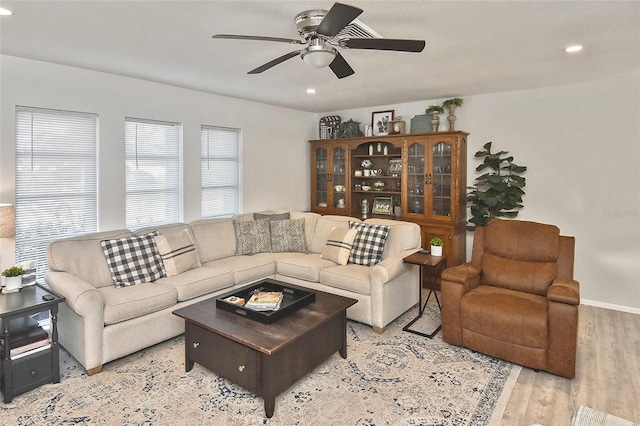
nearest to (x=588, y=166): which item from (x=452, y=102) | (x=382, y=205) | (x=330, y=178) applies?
(x=452, y=102)

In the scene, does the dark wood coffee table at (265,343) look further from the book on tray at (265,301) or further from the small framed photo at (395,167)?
the small framed photo at (395,167)

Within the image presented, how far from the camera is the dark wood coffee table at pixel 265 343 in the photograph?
2.38 m

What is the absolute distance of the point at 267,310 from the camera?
274 cm

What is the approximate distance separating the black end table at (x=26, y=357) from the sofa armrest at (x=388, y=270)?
2.52 m

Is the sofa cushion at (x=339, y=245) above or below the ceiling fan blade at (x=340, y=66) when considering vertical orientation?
below

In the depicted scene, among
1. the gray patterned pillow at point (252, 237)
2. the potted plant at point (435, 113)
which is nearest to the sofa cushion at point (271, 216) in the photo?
the gray patterned pillow at point (252, 237)

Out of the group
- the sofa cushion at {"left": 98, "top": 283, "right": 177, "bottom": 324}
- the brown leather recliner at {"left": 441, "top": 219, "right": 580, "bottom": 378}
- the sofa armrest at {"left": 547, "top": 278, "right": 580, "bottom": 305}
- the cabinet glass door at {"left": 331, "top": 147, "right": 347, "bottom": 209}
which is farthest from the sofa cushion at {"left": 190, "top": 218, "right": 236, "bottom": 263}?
the sofa armrest at {"left": 547, "top": 278, "right": 580, "bottom": 305}

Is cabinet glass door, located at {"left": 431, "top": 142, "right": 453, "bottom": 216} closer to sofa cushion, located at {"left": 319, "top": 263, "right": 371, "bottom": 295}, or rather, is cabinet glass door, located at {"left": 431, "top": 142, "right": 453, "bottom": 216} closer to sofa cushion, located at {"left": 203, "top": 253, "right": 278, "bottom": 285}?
sofa cushion, located at {"left": 319, "top": 263, "right": 371, "bottom": 295}

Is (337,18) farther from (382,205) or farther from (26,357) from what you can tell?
(382,205)

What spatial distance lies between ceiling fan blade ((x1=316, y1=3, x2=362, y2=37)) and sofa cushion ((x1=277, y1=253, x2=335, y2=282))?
2.55 meters

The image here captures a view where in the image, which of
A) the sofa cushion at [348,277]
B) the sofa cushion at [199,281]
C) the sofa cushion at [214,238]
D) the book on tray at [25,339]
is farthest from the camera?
the sofa cushion at [214,238]

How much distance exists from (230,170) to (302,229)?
1.30 m

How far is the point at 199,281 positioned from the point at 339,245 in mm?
1530

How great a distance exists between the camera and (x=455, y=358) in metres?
3.11
